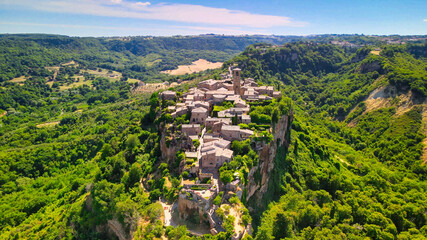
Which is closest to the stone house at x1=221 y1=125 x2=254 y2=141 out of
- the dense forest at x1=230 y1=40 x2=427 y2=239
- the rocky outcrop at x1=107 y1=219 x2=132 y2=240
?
the dense forest at x1=230 y1=40 x2=427 y2=239

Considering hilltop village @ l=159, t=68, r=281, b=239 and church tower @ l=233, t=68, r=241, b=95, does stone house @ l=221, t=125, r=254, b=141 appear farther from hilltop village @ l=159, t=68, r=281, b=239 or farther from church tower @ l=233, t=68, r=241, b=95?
church tower @ l=233, t=68, r=241, b=95

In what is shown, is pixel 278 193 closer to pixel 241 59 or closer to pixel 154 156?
pixel 154 156

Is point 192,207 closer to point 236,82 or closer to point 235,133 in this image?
point 235,133

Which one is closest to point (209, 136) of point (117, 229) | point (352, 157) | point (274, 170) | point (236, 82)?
point (274, 170)

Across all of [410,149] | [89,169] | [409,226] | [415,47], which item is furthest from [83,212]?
[415,47]

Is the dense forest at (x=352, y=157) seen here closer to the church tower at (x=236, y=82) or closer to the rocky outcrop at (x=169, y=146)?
the rocky outcrop at (x=169, y=146)

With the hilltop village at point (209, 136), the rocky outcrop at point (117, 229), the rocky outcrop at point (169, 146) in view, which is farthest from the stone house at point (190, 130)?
the rocky outcrop at point (117, 229)
